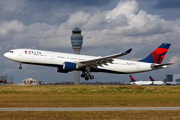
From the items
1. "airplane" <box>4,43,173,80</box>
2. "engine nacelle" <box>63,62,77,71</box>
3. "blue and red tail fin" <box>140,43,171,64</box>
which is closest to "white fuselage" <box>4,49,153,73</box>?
"airplane" <box>4,43,173,80</box>

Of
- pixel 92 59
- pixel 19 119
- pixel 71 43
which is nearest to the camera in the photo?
pixel 19 119

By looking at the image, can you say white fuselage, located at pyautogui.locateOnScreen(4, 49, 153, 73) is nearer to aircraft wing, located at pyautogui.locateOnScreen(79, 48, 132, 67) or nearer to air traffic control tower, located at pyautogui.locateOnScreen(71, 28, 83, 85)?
aircraft wing, located at pyautogui.locateOnScreen(79, 48, 132, 67)

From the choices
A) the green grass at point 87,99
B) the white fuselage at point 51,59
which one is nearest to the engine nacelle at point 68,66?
the white fuselage at point 51,59

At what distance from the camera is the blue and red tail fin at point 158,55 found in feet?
180

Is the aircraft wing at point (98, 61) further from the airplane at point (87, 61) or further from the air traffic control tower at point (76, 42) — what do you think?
the air traffic control tower at point (76, 42)

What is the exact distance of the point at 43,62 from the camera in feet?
144

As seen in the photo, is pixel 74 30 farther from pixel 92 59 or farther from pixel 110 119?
pixel 110 119

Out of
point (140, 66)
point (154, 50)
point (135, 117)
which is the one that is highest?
point (154, 50)

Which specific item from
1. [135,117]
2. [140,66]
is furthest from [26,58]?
[135,117]

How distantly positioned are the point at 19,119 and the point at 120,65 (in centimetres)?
3841

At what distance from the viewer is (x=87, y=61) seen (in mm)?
45938

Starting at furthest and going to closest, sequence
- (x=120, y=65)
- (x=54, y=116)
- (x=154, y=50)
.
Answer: (x=154, y=50)
(x=120, y=65)
(x=54, y=116)

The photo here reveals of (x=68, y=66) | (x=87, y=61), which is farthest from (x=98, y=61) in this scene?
(x=68, y=66)

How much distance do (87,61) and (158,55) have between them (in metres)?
17.8
